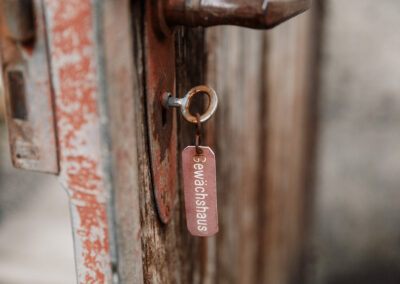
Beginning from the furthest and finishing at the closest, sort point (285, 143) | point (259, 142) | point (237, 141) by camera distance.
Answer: point (285, 143)
point (259, 142)
point (237, 141)

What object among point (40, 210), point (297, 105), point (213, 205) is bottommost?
point (40, 210)

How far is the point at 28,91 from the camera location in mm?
428

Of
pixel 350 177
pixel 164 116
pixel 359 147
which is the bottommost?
pixel 350 177

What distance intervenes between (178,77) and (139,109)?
0.57 feet

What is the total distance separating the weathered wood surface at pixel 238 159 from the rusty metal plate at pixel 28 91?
0.32 ft

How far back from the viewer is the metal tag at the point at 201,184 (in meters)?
0.56

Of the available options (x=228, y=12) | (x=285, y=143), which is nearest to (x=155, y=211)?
(x=228, y=12)

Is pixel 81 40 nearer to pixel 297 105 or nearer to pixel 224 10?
pixel 224 10

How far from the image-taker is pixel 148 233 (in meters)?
0.54

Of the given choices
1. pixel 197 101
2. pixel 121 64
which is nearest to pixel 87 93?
pixel 121 64

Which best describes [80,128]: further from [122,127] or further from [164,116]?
[164,116]

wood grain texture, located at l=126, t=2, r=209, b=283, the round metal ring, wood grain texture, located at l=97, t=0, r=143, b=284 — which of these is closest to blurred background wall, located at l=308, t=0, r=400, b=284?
wood grain texture, located at l=126, t=2, r=209, b=283

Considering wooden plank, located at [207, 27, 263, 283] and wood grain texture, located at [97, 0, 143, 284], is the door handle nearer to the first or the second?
wood grain texture, located at [97, 0, 143, 284]

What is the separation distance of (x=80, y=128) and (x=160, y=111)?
0.14 meters
